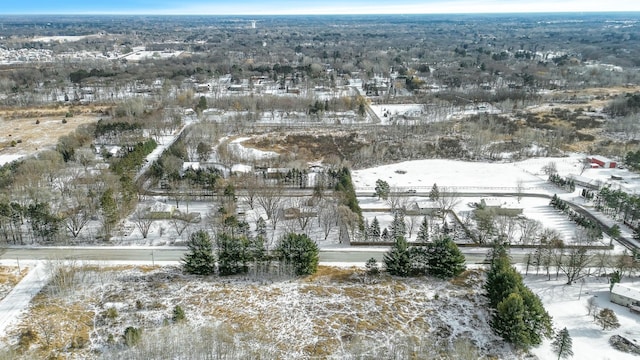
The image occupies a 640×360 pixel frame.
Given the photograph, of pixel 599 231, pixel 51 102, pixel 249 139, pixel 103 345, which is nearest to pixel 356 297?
pixel 103 345

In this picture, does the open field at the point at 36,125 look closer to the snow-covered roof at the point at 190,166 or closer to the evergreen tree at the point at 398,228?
the snow-covered roof at the point at 190,166

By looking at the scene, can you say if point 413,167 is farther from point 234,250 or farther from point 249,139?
point 234,250

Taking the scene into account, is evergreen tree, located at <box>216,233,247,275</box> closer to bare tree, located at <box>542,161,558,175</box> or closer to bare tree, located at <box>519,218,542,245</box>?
bare tree, located at <box>519,218,542,245</box>

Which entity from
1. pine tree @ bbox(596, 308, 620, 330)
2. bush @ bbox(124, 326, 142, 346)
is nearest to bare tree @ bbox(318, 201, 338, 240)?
bush @ bbox(124, 326, 142, 346)

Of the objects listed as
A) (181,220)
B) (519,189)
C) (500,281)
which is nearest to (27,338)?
(181,220)

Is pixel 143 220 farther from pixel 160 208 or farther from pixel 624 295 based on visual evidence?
pixel 624 295

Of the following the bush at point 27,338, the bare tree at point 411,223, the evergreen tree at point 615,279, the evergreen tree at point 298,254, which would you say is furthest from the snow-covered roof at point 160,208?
the evergreen tree at point 615,279
